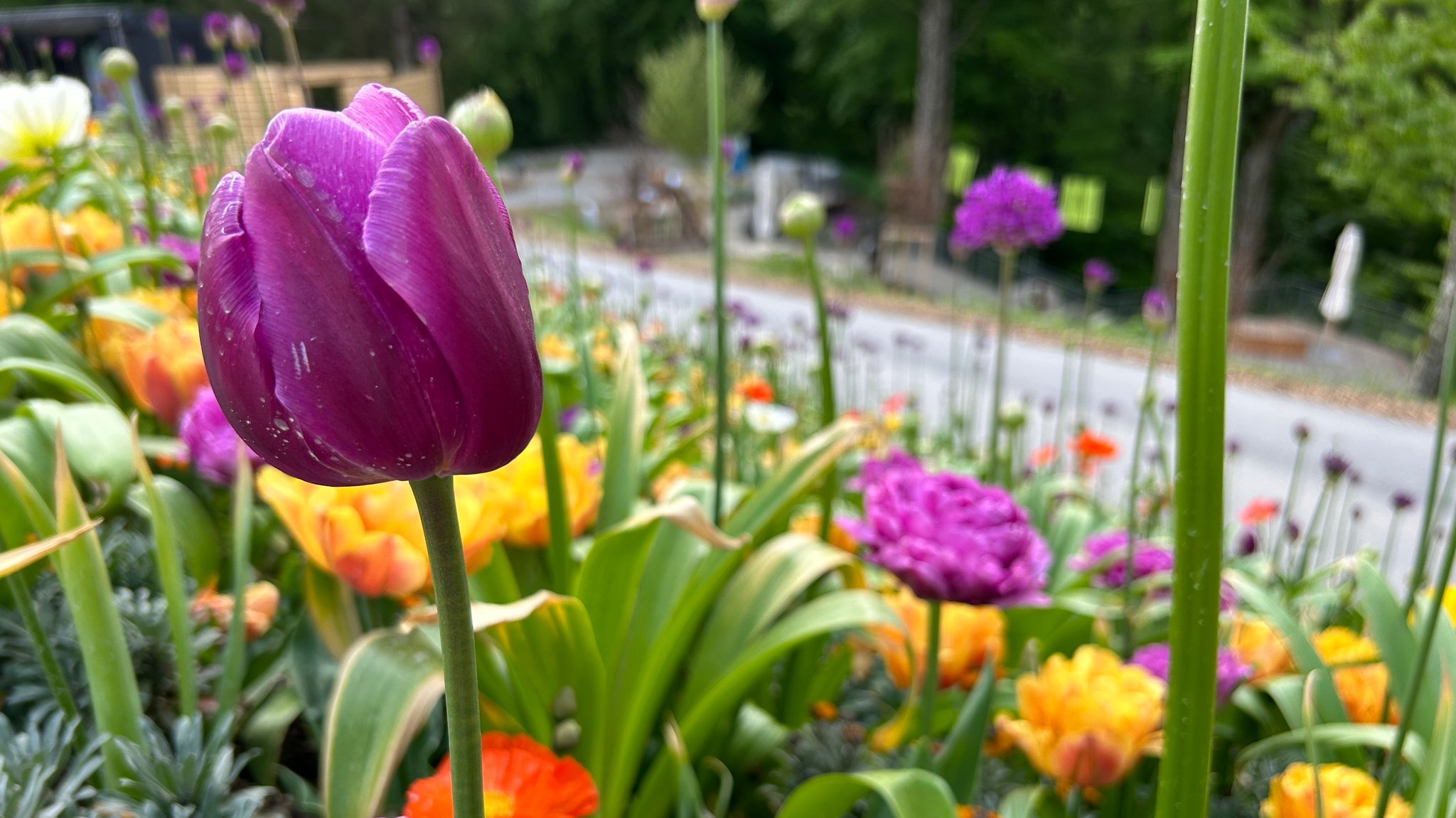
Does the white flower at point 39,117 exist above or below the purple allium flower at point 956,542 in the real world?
above

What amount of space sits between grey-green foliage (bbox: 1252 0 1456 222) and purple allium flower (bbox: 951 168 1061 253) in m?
7.18

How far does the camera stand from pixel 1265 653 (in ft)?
3.12

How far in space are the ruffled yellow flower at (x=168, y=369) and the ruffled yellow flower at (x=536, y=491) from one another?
380mm

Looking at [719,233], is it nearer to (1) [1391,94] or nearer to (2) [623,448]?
(2) [623,448]

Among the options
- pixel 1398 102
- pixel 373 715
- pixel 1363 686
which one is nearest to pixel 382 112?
pixel 373 715

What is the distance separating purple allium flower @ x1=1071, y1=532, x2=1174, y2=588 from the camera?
105 centimetres

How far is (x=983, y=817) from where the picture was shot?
0.73m

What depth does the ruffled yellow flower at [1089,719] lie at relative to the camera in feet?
2.32

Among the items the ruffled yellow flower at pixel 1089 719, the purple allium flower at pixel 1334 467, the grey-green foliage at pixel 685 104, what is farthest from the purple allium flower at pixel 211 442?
the grey-green foliage at pixel 685 104

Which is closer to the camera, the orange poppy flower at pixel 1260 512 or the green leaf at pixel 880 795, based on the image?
the green leaf at pixel 880 795

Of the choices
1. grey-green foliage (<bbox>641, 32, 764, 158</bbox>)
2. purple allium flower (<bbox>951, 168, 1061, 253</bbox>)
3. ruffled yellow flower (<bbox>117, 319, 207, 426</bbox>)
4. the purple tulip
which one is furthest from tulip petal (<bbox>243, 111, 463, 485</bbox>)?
grey-green foliage (<bbox>641, 32, 764, 158</bbox>)

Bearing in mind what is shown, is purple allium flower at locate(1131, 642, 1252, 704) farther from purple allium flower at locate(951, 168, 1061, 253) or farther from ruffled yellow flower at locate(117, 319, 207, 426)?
ruffled yellow flower at locate(117, 319, 207, 426)

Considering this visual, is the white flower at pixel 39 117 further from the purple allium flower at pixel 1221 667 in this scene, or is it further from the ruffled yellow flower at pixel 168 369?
the purple allium flower at pixel 1221 667

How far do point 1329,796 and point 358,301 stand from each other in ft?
2.30
